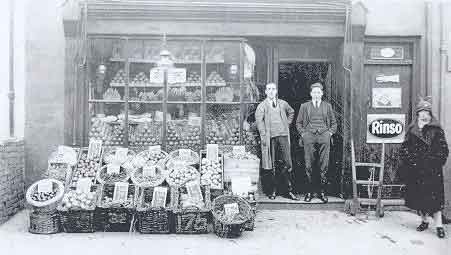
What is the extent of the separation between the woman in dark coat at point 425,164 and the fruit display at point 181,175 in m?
3.50

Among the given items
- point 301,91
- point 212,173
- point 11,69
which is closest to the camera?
Answer: point 212,173

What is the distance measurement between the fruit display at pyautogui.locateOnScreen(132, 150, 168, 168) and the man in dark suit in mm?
2667

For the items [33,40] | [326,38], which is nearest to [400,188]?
[326,38]

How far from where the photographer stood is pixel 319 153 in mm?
9766

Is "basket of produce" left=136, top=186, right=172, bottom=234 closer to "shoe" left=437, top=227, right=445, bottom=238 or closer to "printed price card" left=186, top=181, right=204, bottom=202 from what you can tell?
"printed price card" left=186, top=181, right=204, bottom=202

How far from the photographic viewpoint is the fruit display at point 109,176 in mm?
8469

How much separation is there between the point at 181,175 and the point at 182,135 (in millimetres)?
1467

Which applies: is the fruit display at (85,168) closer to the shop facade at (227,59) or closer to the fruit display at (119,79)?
the shop facade at (227,59)

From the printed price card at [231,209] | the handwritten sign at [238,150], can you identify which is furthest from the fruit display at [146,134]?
the printed price card at [231,209]

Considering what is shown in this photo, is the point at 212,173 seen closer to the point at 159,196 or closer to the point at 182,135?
the point at 159,196

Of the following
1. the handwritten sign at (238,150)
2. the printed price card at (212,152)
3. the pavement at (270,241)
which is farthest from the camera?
the handwritten sign at (238,150)

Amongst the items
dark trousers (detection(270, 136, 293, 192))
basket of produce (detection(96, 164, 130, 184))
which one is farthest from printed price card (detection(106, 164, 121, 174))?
dark trousers (detection(270, 136, 293, 192))

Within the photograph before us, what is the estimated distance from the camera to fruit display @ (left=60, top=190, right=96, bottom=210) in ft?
25.6

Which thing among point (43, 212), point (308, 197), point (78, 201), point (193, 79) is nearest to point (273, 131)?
point (308, 197)
